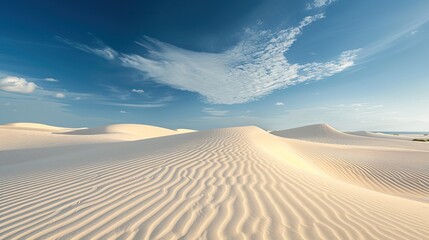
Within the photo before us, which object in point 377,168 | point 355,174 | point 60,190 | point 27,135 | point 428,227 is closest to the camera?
point 428,227

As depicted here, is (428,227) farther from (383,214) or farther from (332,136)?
(332,136)

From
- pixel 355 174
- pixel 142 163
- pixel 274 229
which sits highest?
pixel 142 163

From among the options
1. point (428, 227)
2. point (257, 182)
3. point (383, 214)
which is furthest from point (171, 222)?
point (428, 227)

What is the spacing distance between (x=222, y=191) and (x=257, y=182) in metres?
0.89

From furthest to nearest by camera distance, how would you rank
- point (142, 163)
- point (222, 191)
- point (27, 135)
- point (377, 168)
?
point (27, 135) → point (377, 168) → point (142, 163) → point (222, 191)

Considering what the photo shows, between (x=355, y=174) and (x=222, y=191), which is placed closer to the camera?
(x=222, y=191)

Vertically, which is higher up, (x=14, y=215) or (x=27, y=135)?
(x=27, y=135)

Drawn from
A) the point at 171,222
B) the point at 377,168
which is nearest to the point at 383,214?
the point at 171,222

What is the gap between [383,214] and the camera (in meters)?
3.26

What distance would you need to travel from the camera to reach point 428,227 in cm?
304

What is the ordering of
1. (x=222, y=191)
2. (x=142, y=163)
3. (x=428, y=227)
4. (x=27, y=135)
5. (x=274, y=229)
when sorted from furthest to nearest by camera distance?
(x=27, y=135), (x=142, y=163), (x=222, y=191), (x=428, y=227), (x=274, y=229)

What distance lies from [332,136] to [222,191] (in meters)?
35.2

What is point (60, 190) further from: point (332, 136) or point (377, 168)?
point (332, 136)

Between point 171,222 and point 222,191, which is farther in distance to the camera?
point 222,191
